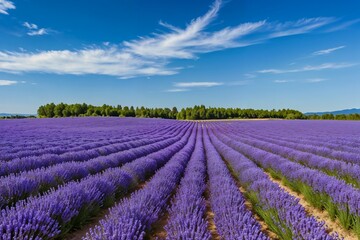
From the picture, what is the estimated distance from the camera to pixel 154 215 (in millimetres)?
2812

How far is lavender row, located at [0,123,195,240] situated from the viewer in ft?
7.06

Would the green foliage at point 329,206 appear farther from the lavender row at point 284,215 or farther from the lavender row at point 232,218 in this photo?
the lavender row at point 232,218

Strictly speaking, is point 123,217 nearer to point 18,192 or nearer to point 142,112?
point 18,192

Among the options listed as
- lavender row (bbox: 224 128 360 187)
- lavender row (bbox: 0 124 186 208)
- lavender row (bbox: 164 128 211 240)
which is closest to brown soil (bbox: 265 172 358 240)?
lavender row (bbox: 224 128 360 187)

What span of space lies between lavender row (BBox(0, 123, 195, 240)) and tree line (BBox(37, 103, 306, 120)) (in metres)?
63.2

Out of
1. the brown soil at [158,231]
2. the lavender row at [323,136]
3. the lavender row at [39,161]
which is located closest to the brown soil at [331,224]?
the brown soil at [158,231]

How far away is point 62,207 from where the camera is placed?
2676mm

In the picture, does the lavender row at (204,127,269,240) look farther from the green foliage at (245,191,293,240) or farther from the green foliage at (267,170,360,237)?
the green foliage at (267,170,360,237)

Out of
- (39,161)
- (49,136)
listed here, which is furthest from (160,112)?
(39,161)

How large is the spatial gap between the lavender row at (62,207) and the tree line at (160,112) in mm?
63186

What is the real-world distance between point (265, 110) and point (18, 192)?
3185 inches

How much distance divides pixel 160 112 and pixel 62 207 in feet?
235

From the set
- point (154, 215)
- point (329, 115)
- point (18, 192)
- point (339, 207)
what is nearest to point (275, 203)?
point (339, 207)

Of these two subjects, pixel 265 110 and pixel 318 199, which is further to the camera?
pixel 265 110
